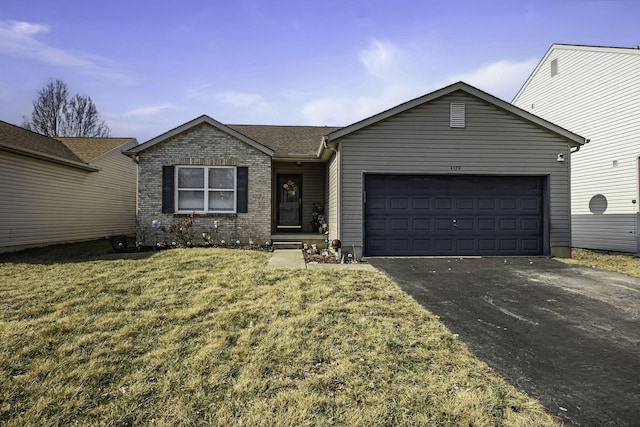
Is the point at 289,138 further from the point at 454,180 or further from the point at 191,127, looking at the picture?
the point at 454,180

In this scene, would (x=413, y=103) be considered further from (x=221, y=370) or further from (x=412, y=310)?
(x=221, y=370)

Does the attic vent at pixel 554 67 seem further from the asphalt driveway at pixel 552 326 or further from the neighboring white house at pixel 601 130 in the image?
the asphalt driveway at pixel 552 326

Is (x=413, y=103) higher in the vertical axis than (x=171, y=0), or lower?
lower

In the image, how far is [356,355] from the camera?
3.41 metres

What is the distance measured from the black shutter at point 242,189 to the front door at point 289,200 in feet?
8.03

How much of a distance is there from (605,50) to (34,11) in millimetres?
17383

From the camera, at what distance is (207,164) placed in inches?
433

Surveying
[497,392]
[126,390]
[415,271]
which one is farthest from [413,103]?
[126,390]

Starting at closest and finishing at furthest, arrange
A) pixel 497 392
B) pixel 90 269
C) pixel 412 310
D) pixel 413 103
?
pixel 497 392 < pixel 412 310 < pixel 90 269 < pixel 413 103

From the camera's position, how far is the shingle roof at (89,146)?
14.1m

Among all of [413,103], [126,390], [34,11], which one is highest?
[34,11]

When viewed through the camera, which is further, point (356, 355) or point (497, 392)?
point (356, 355)

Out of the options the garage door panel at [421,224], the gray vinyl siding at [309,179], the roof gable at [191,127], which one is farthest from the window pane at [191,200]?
the garage door panel at [421,224]

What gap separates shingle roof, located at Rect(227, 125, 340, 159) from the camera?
12387mm
